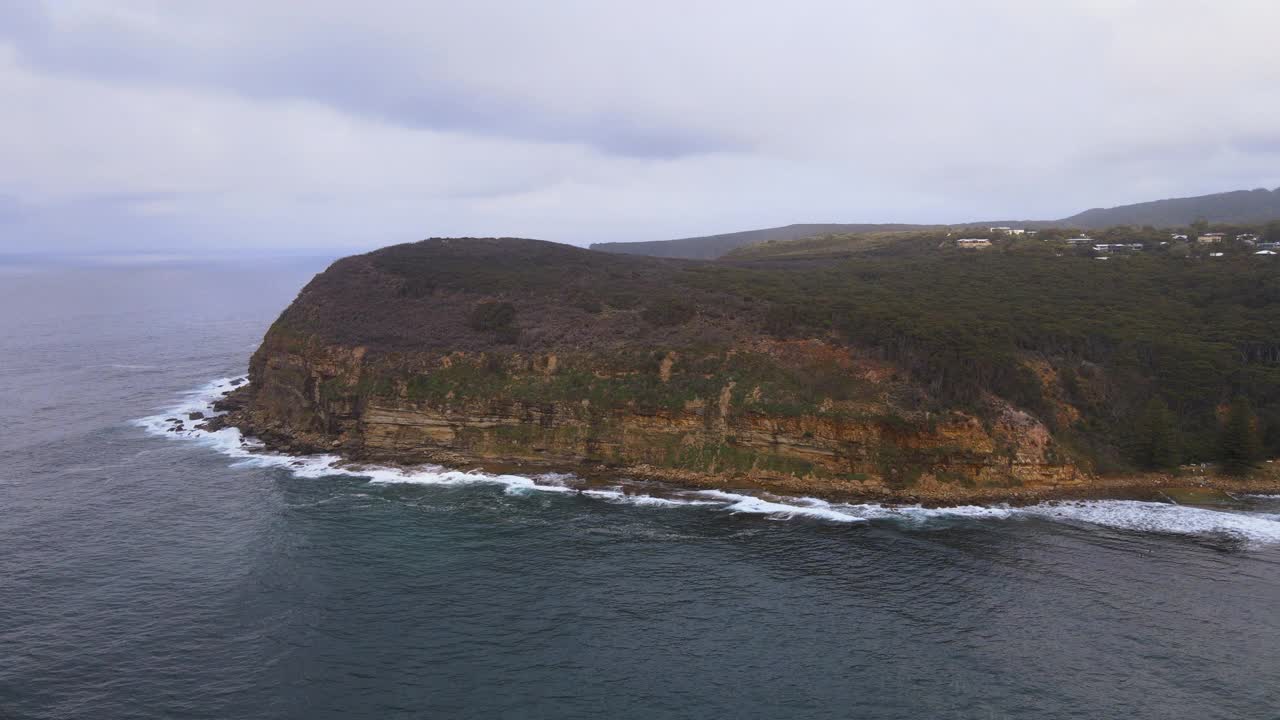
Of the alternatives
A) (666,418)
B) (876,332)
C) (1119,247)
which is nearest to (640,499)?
(666,418)

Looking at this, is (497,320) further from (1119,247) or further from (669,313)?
(1119,247)

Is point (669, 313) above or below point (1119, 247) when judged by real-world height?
below

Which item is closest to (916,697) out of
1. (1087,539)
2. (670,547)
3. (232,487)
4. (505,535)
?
(670,547)

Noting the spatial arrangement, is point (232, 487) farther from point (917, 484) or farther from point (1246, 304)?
point (1246, 304)

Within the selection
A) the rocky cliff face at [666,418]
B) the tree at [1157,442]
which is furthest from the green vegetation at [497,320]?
the tree at [1157,442]

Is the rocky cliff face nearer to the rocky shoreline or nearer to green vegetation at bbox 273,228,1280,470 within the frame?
the rocky shoreline

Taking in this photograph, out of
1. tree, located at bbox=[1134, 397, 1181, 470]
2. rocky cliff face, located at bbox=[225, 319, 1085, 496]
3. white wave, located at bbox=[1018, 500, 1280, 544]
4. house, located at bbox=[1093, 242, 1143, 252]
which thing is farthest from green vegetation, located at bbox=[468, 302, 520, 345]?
house, located at bbox=[1093, 242, 1143, 252]

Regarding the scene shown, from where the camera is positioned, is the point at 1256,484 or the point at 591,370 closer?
the point at 1256,484

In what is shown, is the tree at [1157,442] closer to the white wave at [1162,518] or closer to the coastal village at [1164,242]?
the white wave at [1162,518]

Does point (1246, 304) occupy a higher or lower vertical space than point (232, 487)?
higher
